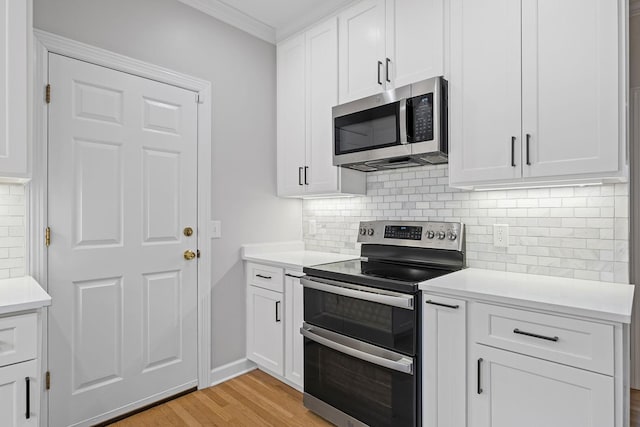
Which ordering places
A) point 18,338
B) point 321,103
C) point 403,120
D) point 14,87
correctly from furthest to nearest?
point 321,103 < point 403,120 < point 14,87 < point 18,338

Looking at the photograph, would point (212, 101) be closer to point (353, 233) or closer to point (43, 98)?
point (43, 98)

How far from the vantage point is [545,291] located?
155cm

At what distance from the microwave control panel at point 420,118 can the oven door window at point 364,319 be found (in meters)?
0.93

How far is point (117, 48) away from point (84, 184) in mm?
844

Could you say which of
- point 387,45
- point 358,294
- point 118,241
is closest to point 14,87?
point 118,241

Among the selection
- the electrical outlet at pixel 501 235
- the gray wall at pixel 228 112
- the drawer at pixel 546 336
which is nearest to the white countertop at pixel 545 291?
the drawer at pixel 546 336

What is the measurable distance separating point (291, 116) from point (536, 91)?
172 cm

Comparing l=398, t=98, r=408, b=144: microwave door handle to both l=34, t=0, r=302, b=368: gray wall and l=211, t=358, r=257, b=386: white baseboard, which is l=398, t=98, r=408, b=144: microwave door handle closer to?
l=34, t=0, r=302, b=368: gray wall

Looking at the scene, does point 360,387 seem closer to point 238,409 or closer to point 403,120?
point 238,409

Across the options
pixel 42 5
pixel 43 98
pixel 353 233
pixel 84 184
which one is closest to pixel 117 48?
pixel 42 5

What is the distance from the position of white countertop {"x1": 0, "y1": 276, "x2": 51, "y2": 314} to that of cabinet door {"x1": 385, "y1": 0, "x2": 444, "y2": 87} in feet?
6.75

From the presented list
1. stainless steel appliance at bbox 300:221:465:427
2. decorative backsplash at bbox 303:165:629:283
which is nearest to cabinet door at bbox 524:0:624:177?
decorative backsplash at bbox 303:165:629:283

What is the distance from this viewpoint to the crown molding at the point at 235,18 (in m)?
2.55

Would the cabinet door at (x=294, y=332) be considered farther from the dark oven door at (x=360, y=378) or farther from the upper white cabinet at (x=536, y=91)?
the upper white cabinet at (x=536, y=91)
